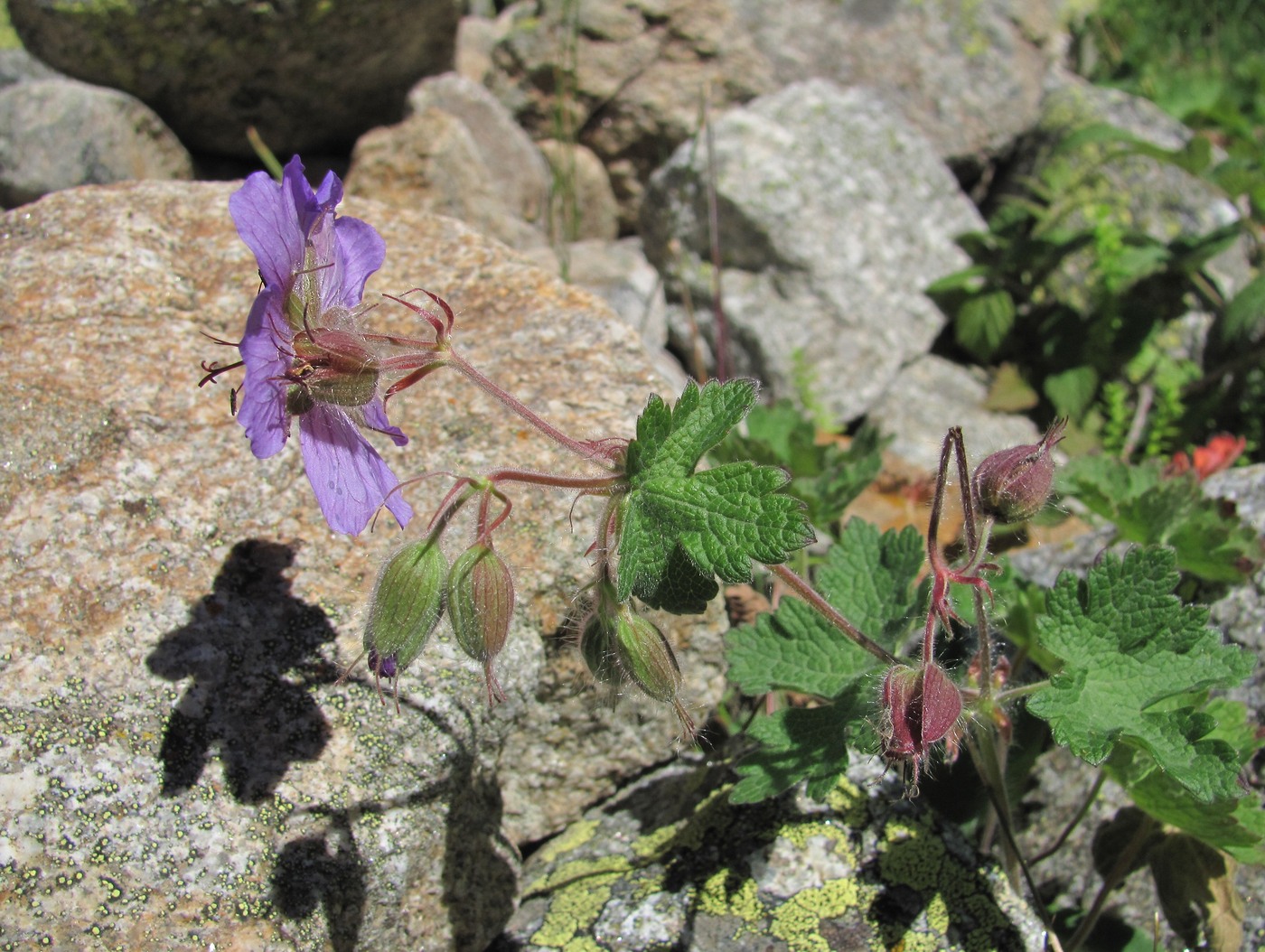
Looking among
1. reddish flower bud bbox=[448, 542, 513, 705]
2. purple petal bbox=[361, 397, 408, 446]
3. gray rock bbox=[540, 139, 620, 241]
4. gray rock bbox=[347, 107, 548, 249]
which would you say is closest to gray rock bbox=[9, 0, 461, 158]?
gray rock bbox=[347, 107, 548, 249]

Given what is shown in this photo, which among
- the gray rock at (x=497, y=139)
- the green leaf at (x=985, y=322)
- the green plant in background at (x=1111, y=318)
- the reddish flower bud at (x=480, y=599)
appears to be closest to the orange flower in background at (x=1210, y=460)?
the green plant in background at (x=1111, y=318)

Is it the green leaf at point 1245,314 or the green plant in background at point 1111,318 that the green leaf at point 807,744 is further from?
the green leaf at point 1245,314

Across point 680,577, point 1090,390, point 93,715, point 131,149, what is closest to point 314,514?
point 93,715

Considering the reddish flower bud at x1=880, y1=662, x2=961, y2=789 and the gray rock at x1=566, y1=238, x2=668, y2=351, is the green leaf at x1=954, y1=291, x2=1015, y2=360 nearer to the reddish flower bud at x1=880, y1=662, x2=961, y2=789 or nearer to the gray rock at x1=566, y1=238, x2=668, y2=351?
the gray rock at x1=566, y1=238, x2=668, y2=351

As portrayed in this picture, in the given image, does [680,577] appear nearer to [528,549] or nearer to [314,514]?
[528,549]

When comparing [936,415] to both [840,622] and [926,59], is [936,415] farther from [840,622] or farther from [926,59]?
[840,622]

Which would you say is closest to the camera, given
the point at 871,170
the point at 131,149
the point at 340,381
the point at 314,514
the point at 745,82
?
the point at 340,381

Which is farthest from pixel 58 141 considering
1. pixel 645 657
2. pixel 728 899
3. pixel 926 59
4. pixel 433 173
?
pixel 926 59
